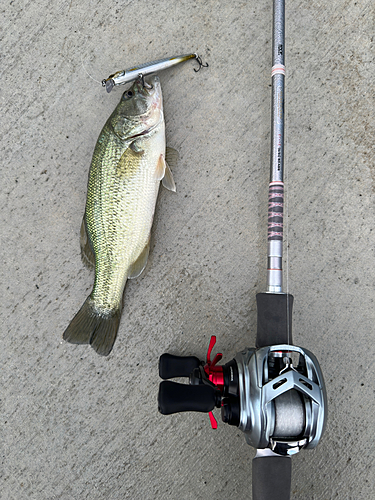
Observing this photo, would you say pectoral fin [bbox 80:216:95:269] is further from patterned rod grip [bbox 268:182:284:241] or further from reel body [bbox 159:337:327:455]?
patterned rod grip [bbox 268:182:284:241]

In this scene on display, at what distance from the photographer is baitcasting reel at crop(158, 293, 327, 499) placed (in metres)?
1.28

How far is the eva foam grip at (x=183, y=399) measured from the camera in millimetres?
1252

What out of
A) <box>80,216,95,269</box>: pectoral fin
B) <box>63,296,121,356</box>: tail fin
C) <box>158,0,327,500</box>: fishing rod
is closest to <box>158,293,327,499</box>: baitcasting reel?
<box>158,0,327,500</box>: fishing rod

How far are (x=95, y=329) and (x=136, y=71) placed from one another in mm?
1402

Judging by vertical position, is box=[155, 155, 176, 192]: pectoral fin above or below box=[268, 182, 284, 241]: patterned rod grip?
above

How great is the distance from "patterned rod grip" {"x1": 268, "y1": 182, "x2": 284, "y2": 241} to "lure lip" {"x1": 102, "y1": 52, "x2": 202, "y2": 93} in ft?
2.94

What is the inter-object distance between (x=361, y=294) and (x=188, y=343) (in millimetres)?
1012

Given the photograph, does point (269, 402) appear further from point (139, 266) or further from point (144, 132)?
point (144, 132)

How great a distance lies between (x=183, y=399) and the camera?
1.26 metres

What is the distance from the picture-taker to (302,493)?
182 centimetres

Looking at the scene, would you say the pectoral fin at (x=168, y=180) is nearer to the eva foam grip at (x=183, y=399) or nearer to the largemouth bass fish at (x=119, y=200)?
the largemouth bass fish at (x=119, y=200)

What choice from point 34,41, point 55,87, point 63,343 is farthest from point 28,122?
point 63,343

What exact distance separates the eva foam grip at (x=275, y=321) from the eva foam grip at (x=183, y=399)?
0.41 metres

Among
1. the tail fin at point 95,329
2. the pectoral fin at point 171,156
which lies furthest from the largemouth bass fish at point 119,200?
the pectoral fin at point 171,156
